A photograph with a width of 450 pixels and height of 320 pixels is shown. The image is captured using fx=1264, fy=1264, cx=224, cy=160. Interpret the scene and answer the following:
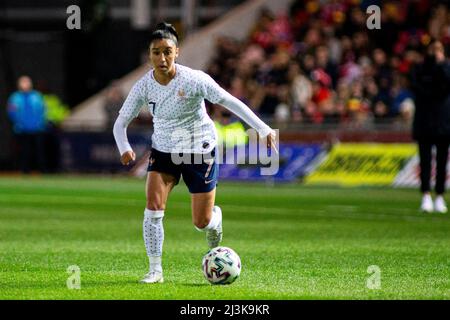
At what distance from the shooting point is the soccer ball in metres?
10.9

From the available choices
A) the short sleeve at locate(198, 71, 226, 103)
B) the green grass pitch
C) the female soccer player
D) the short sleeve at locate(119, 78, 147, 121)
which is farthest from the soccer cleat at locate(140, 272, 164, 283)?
the short sleeve at locate(198, 71, 226, 103)

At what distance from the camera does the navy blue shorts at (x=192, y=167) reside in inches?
449

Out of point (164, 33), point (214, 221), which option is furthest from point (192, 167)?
point (164, 33)

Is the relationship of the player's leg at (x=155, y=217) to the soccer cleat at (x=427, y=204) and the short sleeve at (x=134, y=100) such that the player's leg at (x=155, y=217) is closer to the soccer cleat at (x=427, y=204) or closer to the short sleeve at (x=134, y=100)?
the short sleeve at (x=134, y=100)

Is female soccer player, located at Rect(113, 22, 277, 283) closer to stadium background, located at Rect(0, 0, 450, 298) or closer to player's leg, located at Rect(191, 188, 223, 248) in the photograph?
player's leg, located at Rect(191, 188, 223, 248)

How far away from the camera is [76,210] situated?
2127 cm

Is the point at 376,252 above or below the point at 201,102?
below

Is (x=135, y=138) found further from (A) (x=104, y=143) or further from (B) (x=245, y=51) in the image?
(B) (x=245, y=51)

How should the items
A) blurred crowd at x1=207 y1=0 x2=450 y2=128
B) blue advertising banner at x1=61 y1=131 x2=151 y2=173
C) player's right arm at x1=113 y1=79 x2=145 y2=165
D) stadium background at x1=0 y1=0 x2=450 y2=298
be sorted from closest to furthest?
1. player's right arm at x1=113 y1=79 x2=145 y2=165
2. stadium background at x1=0 y1=0 x2=450 y2=298
3. blurred crowd at x1=207 y1=0 x2=450 y2=128
4. blue advertising banner at x1=61 y1=131 x2=151 y2=173

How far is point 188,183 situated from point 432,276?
7.95 ft

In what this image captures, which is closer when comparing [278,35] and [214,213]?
[214,213]

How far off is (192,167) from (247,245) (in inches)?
152

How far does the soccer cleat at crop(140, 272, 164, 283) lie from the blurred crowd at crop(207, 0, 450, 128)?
1738 centimetres
